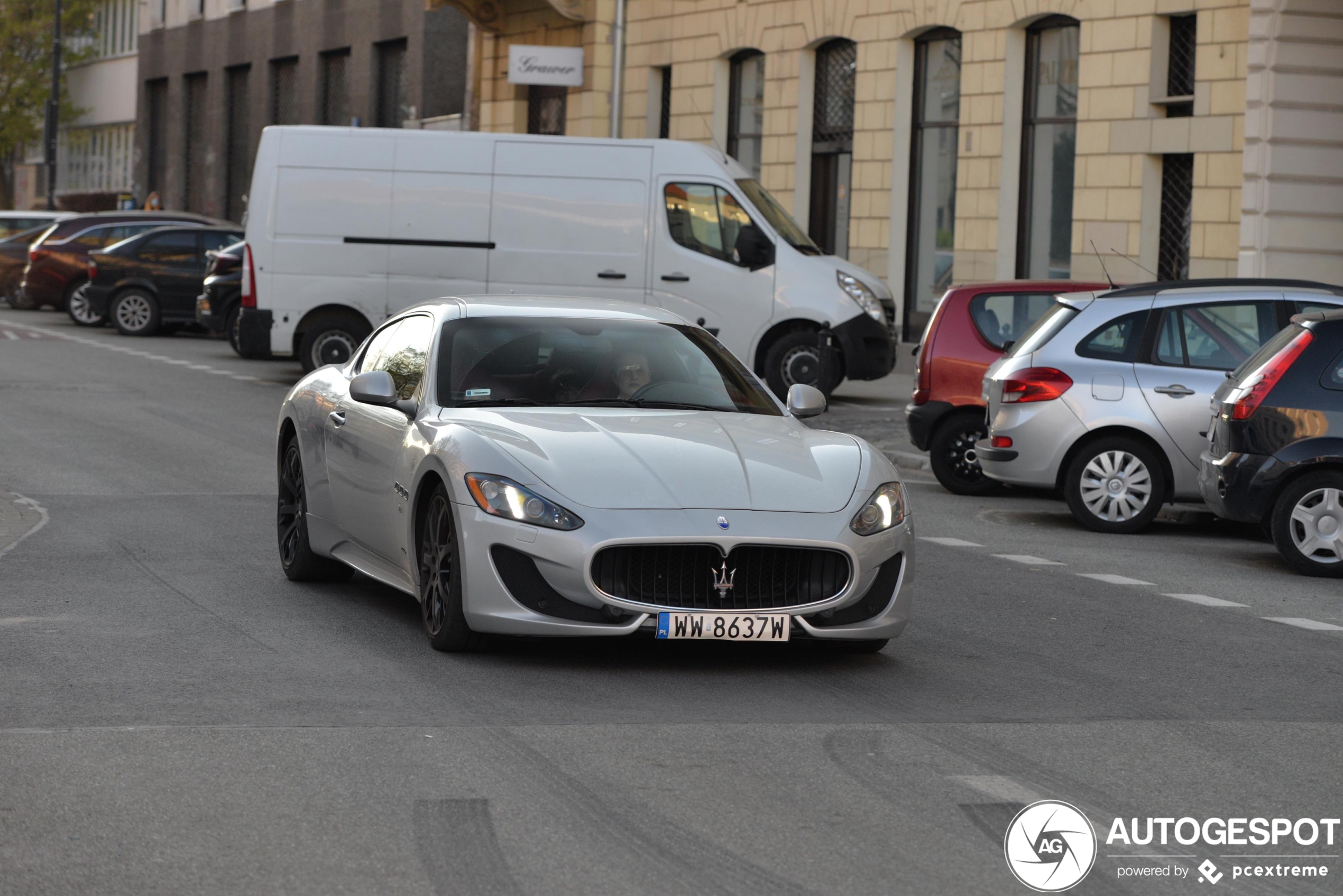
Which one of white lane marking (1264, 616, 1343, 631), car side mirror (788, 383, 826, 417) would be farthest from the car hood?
white lane marking (1264, 616, 1343, 631)

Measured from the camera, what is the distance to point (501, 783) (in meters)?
5.71

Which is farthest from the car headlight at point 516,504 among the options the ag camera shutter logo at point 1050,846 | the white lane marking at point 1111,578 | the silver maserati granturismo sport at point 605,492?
the white lane marking at point 1111,578

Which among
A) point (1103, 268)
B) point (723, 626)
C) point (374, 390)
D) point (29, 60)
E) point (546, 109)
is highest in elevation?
point (29, 60)

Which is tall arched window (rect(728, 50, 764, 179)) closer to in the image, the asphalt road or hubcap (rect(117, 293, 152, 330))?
hubcap (rect(117, 293, 152, 330))

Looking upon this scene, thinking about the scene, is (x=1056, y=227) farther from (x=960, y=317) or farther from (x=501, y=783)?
(x=501, y=783)

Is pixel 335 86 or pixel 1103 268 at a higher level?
pixel 335 86

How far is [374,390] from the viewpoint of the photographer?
8.32 m

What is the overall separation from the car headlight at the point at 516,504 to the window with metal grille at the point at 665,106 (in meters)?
28.4

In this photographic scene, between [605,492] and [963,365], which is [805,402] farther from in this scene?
[963,365]

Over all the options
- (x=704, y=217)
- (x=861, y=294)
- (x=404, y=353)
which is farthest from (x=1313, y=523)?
(x=704, y=217)

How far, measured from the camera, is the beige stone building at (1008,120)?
2358 centimetres

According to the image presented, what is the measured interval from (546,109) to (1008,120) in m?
12.6

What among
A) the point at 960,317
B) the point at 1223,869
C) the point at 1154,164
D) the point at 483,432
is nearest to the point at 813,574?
the point at 483,432

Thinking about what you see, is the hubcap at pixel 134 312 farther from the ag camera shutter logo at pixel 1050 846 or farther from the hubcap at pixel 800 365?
the ag camera shutter logo at pixel 1050 846
